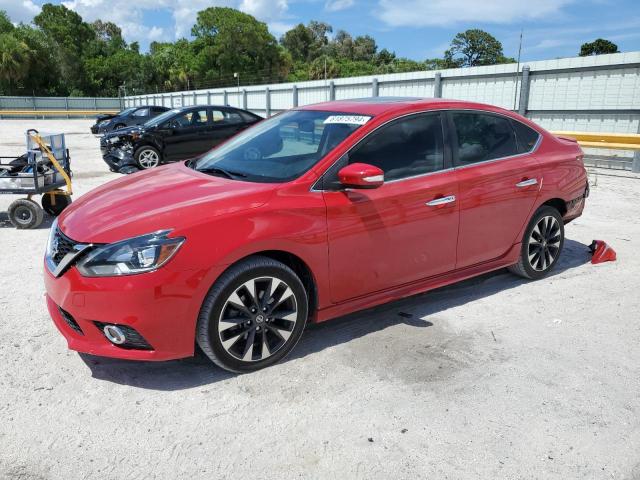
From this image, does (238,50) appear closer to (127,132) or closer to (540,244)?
(127,132)

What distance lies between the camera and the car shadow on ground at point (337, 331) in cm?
340

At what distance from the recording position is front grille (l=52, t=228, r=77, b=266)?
321 centimetres

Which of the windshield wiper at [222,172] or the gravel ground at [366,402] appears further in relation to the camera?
the windshield wiper at [222,172]

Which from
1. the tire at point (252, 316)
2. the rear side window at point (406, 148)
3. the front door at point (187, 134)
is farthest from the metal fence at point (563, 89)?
the tire at point (252, 316)

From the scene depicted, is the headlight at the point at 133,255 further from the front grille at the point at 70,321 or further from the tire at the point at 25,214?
the tire at the point at 25,214

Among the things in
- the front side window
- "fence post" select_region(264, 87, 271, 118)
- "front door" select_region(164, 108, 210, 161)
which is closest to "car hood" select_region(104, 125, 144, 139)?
"front door" select_region(164, 108, 210, 161)

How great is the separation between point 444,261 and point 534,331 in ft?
2.72

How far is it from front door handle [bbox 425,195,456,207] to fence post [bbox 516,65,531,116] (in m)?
11.9

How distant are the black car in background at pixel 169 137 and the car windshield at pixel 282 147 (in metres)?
8.43

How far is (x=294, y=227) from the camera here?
337cm

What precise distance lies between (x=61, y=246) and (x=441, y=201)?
258 centimetres

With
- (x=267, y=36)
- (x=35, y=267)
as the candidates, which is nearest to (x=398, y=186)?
(x=35, y=267)

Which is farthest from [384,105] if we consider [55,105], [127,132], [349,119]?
[55,105]

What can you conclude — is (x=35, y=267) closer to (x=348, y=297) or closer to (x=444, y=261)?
(x=348, y=297)
